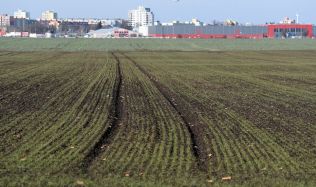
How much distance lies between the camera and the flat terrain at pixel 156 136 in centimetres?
1129

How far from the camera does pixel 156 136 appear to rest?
15703 millimetres

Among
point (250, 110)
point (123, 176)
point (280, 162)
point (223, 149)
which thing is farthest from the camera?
point (250, 110)

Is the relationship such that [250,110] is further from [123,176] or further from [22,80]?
[22,80]

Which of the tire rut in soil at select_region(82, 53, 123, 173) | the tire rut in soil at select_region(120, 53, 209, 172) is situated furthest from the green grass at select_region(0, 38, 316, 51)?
the tire rut in soil at select_region(82, 53, 123, 173)

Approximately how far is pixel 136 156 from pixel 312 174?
3732 millimetres

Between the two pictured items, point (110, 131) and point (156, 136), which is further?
point (110, 131)

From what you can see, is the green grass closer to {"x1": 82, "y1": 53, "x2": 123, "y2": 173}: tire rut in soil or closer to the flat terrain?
the flat terrain

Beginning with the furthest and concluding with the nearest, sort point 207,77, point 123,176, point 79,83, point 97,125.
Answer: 1. point 207,77
2. point 79,83
3. point 97,125
4. point 123,176

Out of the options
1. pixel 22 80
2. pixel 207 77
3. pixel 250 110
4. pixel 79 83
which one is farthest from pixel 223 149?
pixel 207 77

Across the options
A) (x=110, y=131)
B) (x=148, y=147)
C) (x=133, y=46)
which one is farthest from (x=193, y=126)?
(x=133, y=46)

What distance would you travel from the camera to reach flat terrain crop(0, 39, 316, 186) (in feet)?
37.0

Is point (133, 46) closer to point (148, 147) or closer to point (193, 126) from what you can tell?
point (193, 126)

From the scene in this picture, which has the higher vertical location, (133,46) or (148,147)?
(133,46)

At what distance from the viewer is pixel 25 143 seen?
47.4 ft
